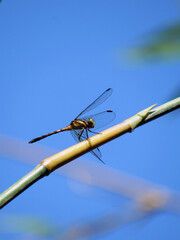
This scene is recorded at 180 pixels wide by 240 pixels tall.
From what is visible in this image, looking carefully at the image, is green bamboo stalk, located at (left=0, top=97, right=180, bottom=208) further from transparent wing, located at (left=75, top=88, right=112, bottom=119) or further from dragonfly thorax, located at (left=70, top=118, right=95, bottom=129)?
transparent wing, located at (left=75, top=88, right=112, bottom=119)

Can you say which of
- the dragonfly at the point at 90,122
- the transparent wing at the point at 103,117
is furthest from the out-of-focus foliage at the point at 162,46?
the transparent wing at the point at 103,117

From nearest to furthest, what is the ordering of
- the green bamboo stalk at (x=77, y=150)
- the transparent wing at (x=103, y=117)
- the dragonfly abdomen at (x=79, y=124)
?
the green bamboo stalk at (x=77, y=150), the dragonfly abdomen at (x=79, y=124), the transparent wing at (x=103, y=117)

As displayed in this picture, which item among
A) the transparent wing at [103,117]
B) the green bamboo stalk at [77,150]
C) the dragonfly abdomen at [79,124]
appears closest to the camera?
the green bamboo stalk at [77,150]

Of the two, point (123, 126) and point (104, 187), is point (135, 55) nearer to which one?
point (123, 126)

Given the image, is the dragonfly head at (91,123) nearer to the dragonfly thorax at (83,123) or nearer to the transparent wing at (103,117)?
the dragonfly thorax at (83,123)

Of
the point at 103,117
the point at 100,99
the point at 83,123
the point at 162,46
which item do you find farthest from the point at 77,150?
the point at 100,99

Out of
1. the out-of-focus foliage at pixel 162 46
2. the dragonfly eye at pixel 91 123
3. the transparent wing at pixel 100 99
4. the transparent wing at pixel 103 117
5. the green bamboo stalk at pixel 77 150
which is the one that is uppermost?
the transparent wing at pixel 100 99

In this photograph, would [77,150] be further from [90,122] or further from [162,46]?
[90,122]
